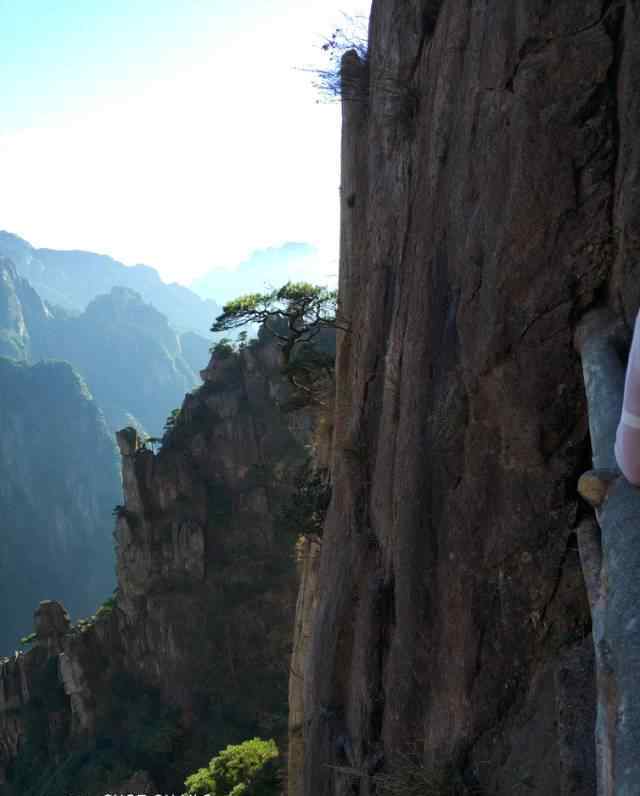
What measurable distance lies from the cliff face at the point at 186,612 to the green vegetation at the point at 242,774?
33.0 feet

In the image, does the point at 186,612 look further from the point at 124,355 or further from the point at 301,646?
the point at 124,355

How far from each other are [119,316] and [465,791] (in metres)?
193

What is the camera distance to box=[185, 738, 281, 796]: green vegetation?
18859 millimetres

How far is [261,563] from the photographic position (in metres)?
37.6

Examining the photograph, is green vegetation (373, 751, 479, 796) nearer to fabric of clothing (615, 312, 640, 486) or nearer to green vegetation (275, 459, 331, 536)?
fabric of clothing (615, 312, 640, 486)

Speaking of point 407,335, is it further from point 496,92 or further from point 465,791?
point 465,791

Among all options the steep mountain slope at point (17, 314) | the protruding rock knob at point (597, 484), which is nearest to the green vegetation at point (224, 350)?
the protruding rock knob at point (597, 484)

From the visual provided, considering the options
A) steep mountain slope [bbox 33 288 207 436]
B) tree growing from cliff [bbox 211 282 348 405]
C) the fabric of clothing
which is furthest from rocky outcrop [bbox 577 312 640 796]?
steep mountain slope [bbox 33 288 207 436]

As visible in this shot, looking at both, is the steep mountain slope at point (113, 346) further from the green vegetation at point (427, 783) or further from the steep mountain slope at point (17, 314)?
the green vegetation at point (427, 783)

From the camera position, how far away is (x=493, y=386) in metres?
5.05

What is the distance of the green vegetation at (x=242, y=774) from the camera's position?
742 inches

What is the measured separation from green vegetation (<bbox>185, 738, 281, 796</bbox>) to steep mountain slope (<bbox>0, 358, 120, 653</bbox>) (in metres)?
90.1

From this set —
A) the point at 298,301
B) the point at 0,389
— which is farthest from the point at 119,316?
the point at 298,301

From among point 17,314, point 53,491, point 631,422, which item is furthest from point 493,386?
point 17,314
